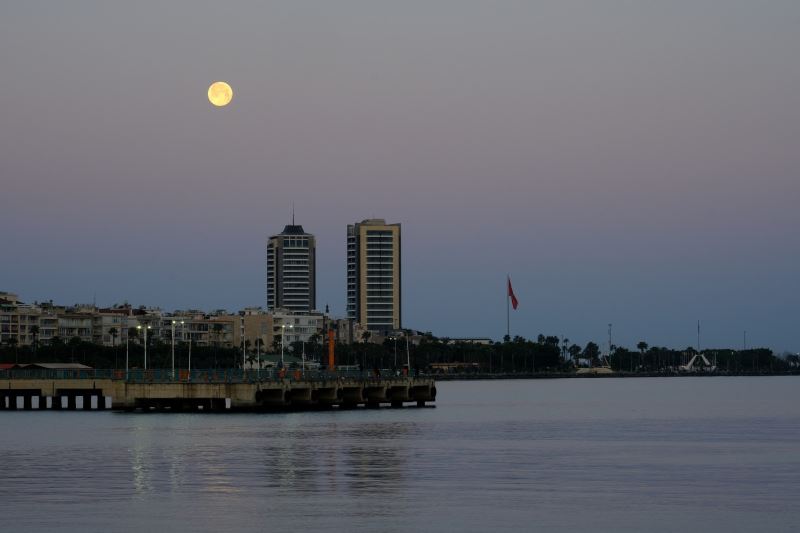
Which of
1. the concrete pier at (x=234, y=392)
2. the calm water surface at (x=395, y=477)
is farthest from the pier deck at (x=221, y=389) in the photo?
the calm water surface at (x=395, y=477)

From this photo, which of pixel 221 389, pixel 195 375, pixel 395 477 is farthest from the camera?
pixel 195 375

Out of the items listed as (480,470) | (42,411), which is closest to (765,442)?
(480,470)

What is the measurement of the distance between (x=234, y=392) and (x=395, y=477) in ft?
219

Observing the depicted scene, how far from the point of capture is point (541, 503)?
55.2 meters

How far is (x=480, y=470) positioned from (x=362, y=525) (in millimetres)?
20934

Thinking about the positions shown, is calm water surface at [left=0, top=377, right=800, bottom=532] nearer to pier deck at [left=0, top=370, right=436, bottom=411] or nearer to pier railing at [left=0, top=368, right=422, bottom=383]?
pier deck at [left=0, top=370, right=436, bottom=411]

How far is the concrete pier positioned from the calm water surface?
49.8ft

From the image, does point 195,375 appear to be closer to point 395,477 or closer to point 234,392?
point 234,392

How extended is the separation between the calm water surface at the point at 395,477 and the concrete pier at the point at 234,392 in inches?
598

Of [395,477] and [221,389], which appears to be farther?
[221,389]

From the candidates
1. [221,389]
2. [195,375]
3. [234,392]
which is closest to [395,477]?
[221,389]

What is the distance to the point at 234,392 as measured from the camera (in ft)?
429

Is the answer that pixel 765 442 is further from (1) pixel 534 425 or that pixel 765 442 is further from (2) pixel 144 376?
(2) pixel 144 376

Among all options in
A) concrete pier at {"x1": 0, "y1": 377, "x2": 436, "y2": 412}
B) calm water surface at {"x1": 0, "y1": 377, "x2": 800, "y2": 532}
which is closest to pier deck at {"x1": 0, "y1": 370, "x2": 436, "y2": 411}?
concrete pier at {"x1": 0, "y1": 377, "x2": 436, "y2": 412}
